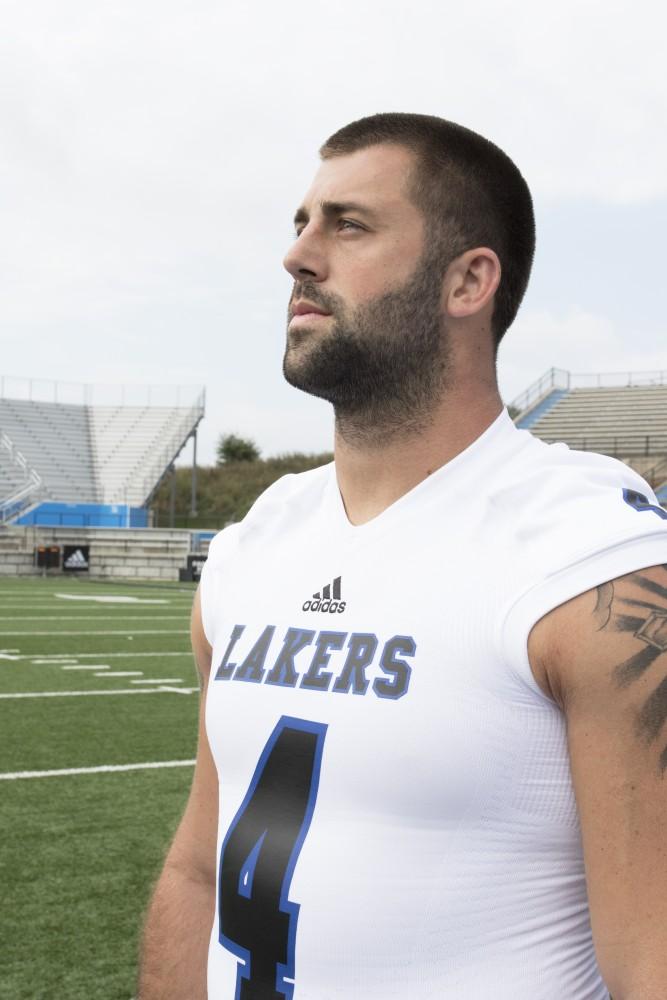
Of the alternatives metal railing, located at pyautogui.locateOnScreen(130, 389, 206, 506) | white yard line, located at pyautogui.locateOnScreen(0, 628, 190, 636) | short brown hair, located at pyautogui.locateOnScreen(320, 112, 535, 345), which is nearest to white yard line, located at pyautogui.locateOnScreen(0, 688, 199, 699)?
white yard line, located at pyautogui.locateOnScreen(0, 628, 190, 636)

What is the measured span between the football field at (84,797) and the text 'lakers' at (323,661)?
2.20m

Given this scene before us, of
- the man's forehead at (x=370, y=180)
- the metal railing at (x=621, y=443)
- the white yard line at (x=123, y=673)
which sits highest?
the metal railing at (x=621, y=443)

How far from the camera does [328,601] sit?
1.64 m

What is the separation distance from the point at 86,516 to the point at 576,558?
100 ft

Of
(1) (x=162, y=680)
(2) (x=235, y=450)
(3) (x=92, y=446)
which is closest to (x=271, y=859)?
(1) (x=162, y=680)

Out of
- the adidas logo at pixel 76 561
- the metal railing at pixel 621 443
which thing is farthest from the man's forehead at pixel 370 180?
the metal railing at pixel 621 443

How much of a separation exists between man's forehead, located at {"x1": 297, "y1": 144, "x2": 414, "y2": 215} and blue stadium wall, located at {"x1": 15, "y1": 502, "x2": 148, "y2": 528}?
28856 mm

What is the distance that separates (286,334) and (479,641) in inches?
24.8

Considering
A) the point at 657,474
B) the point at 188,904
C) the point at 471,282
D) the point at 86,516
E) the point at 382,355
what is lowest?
the point at 188,904

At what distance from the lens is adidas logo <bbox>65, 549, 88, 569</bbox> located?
26750 mm

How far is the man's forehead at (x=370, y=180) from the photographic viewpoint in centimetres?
171

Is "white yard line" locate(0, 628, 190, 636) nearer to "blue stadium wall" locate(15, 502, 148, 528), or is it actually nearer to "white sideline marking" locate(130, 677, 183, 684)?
"white sideline marking" locate(130, 677, 183, 684)

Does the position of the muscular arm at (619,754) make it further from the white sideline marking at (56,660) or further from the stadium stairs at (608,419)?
the stadium stairs at (608,419)

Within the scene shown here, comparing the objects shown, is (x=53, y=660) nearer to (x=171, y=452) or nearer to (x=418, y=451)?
(x=418, y=451)
